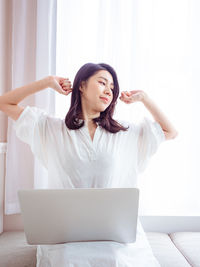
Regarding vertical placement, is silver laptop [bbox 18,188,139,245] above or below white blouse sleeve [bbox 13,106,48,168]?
below

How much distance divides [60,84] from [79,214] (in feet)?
2.36

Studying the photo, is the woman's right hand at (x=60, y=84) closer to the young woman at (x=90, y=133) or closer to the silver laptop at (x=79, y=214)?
the young woman at (x=90, y=133)

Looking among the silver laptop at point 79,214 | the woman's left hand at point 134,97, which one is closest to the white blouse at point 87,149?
the woman's left hand at point 134,97

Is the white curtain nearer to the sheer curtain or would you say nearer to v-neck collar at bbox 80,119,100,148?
the sheer curtain

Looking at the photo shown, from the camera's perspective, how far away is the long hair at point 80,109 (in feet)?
4.85

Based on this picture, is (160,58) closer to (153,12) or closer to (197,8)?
(153,12)

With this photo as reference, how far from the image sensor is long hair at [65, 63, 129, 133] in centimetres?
148

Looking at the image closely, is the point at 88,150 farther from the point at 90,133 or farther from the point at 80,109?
the point at 80,109

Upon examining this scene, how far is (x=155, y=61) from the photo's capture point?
6.47 ft

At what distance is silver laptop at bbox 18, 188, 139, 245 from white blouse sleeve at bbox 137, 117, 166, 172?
0.48 meters

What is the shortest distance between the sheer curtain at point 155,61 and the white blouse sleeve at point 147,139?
39 centimetres

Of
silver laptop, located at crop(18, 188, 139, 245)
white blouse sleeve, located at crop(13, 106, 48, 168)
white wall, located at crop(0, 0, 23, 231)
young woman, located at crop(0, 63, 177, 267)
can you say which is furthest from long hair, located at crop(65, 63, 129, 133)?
white wall, located at crop(0, 0, 23, 231)

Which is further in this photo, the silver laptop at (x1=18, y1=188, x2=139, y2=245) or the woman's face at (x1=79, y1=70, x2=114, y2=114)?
the woman's face at (x1=79, y1=70, x2=114, y2=114)

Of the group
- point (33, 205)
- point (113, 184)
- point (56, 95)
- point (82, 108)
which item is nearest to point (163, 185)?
point (113, 184)
